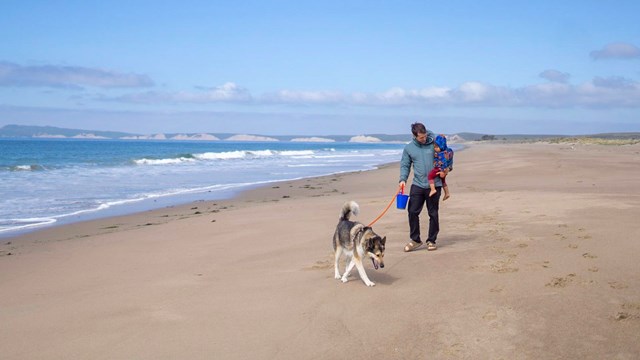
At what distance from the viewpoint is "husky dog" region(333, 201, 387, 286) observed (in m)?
6.34

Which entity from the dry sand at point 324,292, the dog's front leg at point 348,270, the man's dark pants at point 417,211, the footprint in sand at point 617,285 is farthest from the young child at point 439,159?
the footprint in sand at point 617,285

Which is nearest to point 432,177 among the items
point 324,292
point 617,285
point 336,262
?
point 336,262

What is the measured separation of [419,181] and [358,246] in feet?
6.55

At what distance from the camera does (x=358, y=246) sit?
6590 mm

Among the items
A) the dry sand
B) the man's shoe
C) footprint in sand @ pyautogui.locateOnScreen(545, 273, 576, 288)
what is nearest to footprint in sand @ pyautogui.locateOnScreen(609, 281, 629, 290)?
the dry sand

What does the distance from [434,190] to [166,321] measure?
4416mm

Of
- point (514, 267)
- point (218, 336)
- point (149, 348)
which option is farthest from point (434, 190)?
point (149, 348)

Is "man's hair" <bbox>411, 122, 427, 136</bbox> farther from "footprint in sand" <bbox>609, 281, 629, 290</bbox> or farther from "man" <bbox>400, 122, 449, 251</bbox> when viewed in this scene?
"footprint in sand" <bbox>609, 281, 629, 290</bbox>

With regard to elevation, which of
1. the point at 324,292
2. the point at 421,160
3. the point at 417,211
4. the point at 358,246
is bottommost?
the point at 324,292

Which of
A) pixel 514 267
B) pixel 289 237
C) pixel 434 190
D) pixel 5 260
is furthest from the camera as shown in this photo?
pixel 289 237

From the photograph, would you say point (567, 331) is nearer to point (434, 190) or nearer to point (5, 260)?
point (434, 190)

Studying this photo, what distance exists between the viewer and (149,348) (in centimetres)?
472

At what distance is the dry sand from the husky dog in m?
0.20

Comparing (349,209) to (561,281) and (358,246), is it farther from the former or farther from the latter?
(561,281)
